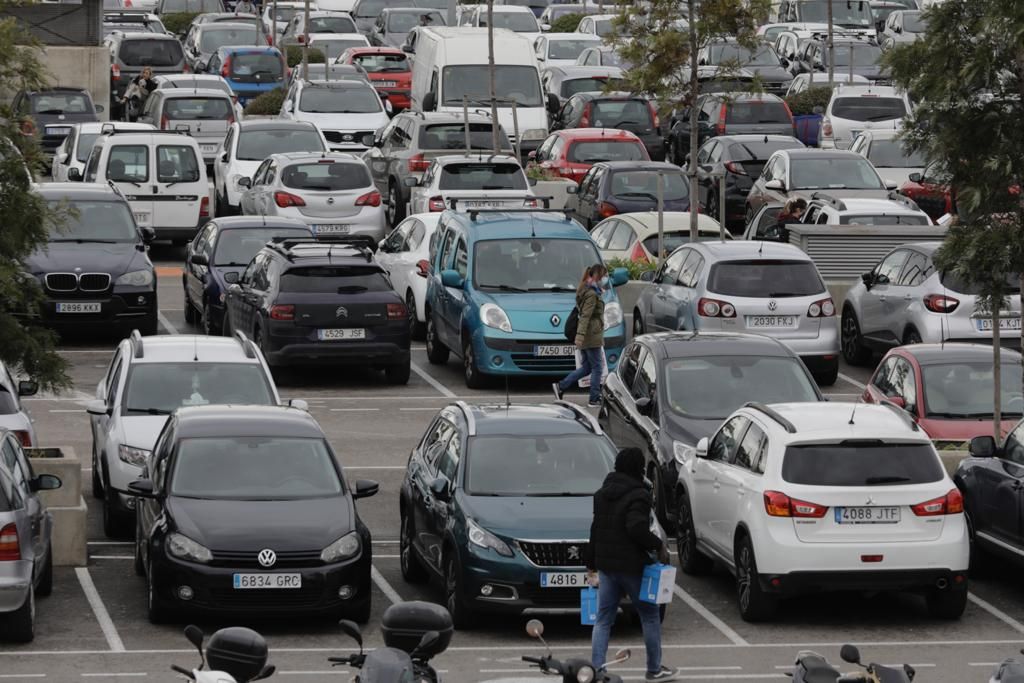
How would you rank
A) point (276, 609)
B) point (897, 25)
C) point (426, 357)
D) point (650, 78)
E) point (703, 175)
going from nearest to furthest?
1. point (276, 609)
2. point (426, 357)
3. point (650, 78)
4. point (703, 175)
5. point (897, 25)

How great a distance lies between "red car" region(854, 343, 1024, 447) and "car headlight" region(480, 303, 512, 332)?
604 centimetres

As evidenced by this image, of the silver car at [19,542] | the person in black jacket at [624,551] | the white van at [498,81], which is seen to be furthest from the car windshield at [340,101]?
the person in black jacket at [624,551]

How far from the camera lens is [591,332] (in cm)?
2536

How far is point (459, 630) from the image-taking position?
54.2 ft

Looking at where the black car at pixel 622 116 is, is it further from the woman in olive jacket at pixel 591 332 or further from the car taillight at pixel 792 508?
the car taillight at pixel 792 508

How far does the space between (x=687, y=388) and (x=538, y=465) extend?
361 cm

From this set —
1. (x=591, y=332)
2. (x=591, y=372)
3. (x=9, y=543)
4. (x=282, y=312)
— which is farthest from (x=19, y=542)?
(x=282, y=312)

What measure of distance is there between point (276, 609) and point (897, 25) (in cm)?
4921

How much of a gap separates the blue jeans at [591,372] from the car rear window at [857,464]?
9082mm

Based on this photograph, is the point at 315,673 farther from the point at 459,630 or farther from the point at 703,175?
the point at 703,175

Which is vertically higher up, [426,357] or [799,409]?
[799,409]

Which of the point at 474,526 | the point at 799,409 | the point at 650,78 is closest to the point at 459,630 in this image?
the point at 474,526

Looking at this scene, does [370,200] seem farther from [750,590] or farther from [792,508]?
[792,508]

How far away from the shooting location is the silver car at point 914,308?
2661 centimetres
